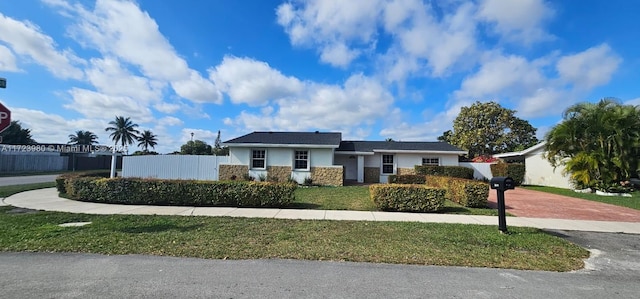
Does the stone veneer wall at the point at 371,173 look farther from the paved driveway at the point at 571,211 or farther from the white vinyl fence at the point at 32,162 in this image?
the white vinyl fence at the point at 32,162

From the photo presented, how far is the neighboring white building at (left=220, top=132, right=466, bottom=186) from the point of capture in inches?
733

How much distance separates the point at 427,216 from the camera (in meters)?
8.91

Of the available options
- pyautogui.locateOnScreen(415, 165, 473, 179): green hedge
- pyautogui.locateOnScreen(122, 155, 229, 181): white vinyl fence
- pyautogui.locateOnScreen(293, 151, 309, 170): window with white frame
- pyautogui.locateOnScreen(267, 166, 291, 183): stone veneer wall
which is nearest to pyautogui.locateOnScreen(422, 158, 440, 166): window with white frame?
pyautogui.locateOnScreen(415, 165, 473, 179): green hedge

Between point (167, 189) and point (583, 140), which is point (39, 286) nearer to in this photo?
point (167, 189)

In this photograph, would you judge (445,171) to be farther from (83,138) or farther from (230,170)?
(83,138)

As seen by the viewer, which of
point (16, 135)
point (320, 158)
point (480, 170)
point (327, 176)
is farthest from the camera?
point (16, 135)

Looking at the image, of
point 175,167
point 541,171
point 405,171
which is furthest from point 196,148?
point 541,171

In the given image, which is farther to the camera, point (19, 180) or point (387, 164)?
point (387, 164)

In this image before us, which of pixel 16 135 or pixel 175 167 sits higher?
pixel 16 135

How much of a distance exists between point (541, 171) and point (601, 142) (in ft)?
19.5

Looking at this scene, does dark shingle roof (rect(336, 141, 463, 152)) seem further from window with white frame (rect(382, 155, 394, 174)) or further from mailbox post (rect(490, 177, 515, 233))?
mailbox post (rect(490, 177, 515, 233))

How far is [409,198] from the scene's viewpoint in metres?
9.70

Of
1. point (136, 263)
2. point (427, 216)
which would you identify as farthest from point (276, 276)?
point (427, 216)

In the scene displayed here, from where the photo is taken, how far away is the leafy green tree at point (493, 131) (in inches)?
1345
